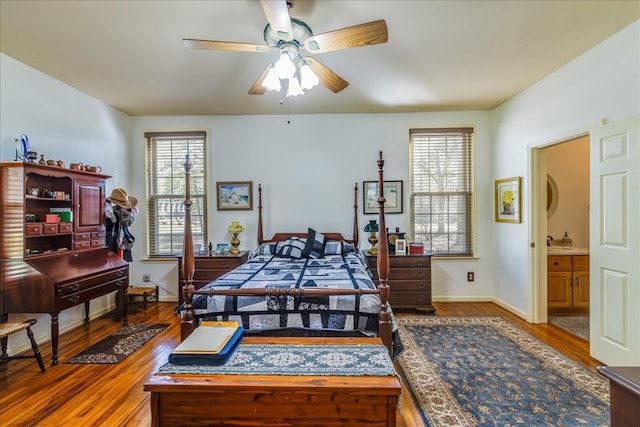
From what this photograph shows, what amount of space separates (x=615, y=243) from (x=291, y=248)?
10.0ft

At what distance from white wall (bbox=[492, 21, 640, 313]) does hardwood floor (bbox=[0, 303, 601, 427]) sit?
2.68 feet

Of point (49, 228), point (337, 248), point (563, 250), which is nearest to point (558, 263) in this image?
point (563, 250)

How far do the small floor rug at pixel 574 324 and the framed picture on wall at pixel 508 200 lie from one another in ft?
4.05

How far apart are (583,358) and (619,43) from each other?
2652mm

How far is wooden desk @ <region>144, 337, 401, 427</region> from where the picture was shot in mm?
1405

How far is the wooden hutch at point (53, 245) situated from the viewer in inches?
101

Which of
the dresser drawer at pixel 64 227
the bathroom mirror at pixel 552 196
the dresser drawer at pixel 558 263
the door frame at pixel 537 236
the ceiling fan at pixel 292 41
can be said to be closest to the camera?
the ceiling fan at pixel 292 41

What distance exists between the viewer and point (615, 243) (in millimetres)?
2465

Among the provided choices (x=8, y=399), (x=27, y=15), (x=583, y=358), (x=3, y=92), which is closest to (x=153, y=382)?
(x=8, y=399)

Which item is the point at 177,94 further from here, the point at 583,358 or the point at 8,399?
the point at 583,358

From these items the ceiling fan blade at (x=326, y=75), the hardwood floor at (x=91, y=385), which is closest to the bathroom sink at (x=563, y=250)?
the hardwood floor at (x=91, y=385)

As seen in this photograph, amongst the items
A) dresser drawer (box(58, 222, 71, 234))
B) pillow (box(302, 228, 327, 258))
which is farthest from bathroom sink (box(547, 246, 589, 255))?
dresser drawer (box(58, 222, 71, 234))

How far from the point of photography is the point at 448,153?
445 centimetres

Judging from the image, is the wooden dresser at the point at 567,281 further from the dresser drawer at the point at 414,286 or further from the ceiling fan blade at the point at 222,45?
the ceiling fan blade at the point at 222,45
